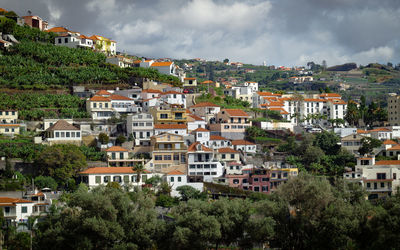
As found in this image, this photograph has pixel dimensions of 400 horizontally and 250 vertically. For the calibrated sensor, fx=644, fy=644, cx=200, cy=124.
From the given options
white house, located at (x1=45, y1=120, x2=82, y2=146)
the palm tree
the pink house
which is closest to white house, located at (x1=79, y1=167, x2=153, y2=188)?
the palm tree

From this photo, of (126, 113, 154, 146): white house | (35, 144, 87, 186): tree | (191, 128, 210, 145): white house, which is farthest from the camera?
(191, 128, 210, 145): white house

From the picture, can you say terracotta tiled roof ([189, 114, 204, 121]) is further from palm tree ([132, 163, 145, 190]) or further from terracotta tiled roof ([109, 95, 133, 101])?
palm tree ([132, 163, 145, 190])

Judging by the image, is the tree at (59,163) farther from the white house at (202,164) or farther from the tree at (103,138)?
the white house at (202,164)

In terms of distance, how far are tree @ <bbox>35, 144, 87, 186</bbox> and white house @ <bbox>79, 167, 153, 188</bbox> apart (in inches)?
47.9

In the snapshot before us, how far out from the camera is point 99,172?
66688 mm

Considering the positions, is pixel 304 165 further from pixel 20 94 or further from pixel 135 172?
pixel 20 94

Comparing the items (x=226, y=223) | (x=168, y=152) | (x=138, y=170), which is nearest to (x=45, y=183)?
(x=138, y=170)

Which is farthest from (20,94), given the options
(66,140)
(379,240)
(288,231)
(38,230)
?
(379,240)

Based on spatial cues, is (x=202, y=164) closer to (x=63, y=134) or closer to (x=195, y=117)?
(x=195, y=117)

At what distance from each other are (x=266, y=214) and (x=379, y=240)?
9604 mm

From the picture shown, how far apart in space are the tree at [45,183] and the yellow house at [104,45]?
172ft

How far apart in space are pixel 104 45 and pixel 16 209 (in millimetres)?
65924

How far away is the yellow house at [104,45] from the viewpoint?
4478 inches

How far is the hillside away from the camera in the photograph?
90000 mm
